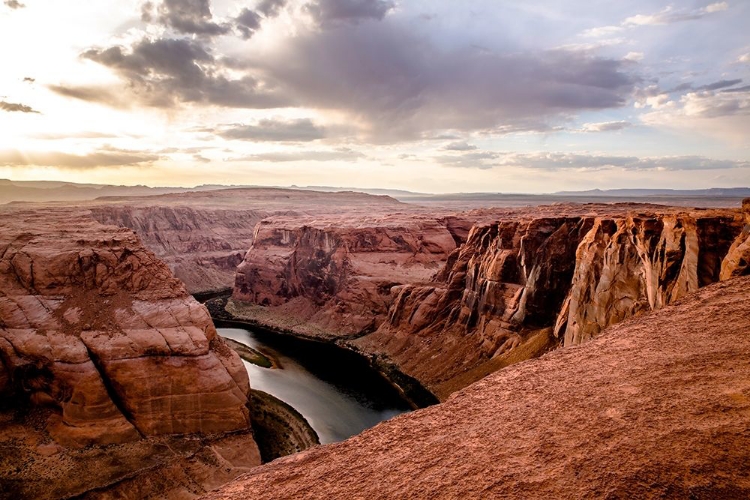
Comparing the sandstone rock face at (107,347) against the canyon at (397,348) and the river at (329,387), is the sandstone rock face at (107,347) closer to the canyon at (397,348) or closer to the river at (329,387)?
the canyon at (397,348)

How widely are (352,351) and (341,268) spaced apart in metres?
17.2

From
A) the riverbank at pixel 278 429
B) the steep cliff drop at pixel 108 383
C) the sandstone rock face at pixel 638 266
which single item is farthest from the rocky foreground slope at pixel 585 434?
the riverbank at pixel 278 429

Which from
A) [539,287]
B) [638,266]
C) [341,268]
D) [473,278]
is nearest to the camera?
[638,266]

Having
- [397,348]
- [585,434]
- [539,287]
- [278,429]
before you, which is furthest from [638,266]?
[397,348]

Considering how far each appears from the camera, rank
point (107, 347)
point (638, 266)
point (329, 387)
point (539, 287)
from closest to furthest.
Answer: point (638, 266)
point (107, 347)
point (539, 287)
point (329, 387)

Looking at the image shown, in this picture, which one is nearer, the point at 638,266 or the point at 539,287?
the point at 638,266

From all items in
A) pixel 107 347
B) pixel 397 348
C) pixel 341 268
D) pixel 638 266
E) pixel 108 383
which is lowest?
pixel 397 348

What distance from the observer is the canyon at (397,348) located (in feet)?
31.9

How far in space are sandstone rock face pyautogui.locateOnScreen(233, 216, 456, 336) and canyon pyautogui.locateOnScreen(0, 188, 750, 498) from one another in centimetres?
62

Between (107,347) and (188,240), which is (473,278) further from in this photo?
(188,240)

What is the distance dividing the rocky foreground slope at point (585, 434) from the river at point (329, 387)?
26.7 meters

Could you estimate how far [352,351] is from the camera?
57062 mm

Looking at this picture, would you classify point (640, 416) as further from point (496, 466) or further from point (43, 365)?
point (43, 365)

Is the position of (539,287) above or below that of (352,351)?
above
